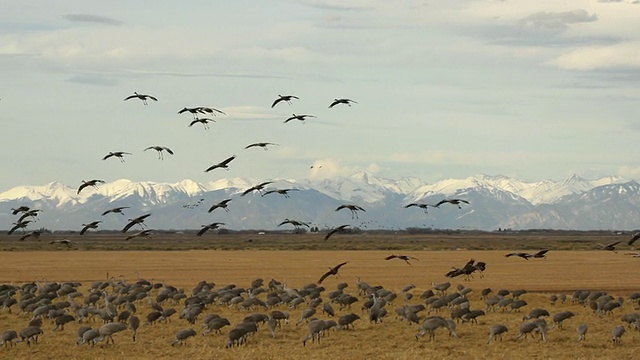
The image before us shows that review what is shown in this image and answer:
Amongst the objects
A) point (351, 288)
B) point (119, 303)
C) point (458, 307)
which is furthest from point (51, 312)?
point (351, 288)

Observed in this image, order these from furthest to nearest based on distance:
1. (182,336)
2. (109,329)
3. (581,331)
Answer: (581,331), (109,329), (182,336)

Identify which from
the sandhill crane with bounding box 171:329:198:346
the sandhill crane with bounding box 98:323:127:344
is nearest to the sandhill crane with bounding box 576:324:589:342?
the sandhill crane with bounding box 171:329:198:346

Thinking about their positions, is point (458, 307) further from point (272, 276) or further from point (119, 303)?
point (272, 276)

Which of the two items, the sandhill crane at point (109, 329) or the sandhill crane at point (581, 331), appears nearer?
the sandhill crane at point (109, 329)

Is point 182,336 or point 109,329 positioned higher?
point 109,329

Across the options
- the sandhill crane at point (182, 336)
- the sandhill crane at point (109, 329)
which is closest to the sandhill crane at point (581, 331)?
the sandhill crane at point (182, 336)

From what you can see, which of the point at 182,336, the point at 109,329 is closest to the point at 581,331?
the point at 182,336

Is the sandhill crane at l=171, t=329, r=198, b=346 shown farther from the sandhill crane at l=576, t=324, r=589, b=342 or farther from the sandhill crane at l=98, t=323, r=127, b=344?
the sandhill crane at l=576, t=324, r=589, b=342

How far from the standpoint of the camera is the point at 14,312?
123ft

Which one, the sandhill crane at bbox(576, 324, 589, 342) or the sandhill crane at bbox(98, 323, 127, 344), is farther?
the sandhill crane at bbox(576, 324, 589, 342)

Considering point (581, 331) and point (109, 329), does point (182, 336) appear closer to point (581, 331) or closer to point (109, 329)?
point (109, 329)

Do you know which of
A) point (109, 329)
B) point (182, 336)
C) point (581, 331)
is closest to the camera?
point (182, 336)

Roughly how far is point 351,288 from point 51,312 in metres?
18.7

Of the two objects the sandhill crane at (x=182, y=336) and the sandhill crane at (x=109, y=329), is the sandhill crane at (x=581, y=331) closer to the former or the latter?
the sandhill crane at (x=182, y=336)
